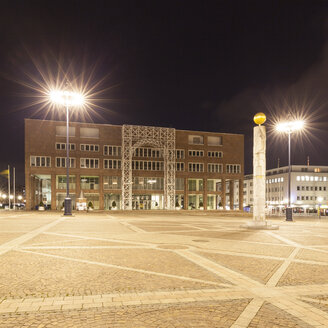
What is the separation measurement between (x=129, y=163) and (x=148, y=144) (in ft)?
19.3

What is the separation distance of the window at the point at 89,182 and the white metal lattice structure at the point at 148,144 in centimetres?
696

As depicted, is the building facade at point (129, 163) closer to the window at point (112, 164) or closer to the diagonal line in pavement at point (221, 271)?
the window at point (112, 164)

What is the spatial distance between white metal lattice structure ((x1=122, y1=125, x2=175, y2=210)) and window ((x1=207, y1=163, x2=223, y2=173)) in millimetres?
9064

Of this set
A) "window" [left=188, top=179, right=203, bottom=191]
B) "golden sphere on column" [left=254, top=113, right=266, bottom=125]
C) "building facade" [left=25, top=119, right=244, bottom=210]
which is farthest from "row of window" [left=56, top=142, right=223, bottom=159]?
"golden sphere on column" [left=254, top=113, right=266, bottom=125]

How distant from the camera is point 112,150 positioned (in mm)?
57531

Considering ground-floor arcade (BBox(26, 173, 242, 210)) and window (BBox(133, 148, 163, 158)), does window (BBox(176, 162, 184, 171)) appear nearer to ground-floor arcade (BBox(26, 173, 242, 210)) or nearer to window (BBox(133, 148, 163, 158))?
ground-floor arcade (BBox(26, 173, 242, 210))

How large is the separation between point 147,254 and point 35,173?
163 feet

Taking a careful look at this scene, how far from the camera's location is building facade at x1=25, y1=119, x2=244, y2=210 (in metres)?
54.0

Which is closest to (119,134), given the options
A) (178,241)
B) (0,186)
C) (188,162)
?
(188,162)

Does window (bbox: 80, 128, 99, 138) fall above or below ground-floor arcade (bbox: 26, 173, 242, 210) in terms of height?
above

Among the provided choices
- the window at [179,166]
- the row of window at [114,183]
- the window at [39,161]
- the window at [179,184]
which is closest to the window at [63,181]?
the row of window at [114,183]

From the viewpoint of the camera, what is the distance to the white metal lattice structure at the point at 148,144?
5556 centimetres

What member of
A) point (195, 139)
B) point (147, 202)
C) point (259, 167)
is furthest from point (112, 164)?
point (259, 167)

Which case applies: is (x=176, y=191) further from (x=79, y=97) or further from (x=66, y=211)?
(x=79, y=97)
